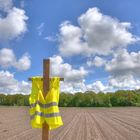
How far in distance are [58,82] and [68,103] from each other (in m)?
134

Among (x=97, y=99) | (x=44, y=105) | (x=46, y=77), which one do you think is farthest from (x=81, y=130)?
(x=97, y=99)

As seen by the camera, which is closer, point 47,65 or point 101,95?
point 47,65

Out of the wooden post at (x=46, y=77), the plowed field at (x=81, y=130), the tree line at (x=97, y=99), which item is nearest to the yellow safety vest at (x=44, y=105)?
the wooden post at (x=46, y=77)

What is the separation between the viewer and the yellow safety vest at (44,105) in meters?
6.86

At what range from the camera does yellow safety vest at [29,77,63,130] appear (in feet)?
22.5

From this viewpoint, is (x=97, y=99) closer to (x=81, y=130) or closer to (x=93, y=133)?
(x=81, y=130)

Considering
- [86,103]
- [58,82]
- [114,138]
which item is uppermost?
[86,103]

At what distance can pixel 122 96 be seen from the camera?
134 meters

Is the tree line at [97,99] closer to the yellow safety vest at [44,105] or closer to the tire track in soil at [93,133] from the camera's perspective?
the tire track in soil at [93,133]

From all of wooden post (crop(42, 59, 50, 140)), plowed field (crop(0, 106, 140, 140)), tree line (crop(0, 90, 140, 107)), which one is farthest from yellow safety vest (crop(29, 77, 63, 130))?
tree line (crop(0, 90, 140, 107))

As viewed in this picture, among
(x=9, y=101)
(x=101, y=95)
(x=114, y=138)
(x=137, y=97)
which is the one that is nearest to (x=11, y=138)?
(x=114, y=138)

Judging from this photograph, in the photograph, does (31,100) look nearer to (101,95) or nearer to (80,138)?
(80,138)

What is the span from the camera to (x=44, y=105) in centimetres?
696

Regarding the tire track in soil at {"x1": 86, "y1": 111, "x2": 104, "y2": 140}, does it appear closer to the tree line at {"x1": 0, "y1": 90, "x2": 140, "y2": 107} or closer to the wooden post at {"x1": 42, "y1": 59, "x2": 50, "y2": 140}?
the wooden post at {"x1": 42, "y1": 59, "x2": 50, "y2": 140}
